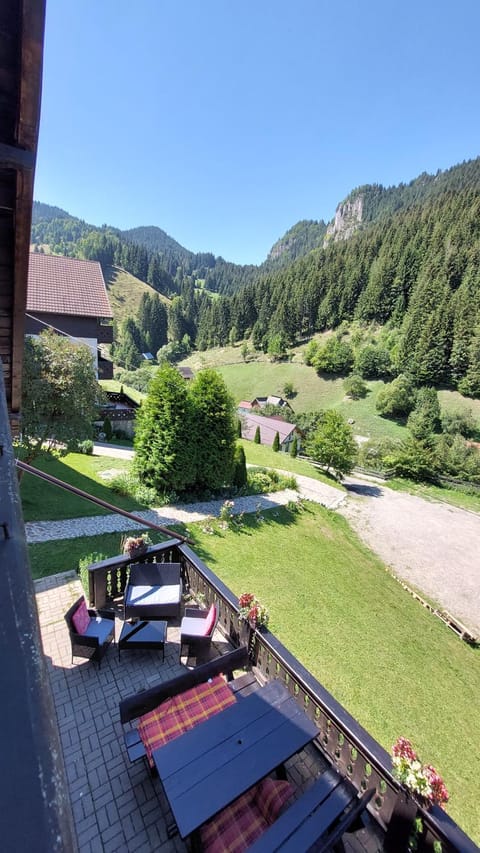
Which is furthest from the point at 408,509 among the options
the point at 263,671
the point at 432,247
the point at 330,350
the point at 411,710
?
the point at 432,247

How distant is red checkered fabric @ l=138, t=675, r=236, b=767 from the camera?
12.1ft

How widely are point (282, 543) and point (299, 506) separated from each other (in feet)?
13.3

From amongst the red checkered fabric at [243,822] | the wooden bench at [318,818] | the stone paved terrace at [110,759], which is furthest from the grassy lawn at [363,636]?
the red checkered fabric at [243,822]

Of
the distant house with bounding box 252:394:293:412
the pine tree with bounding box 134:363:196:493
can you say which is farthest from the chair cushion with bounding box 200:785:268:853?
the distant house with bounding box 252:394:293:412

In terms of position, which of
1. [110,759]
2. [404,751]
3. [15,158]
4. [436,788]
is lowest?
[110,759]

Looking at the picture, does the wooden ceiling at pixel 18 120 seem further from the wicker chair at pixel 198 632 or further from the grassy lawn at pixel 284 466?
the grassy lawn at pixel 284 466

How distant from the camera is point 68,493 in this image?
13117 millimetres

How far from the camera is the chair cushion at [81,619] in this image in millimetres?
5066

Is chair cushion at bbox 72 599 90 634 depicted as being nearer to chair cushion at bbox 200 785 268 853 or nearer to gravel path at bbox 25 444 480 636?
chair cushion at bbox 200 785 268 853

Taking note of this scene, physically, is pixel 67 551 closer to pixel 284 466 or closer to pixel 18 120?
pixel 18 120

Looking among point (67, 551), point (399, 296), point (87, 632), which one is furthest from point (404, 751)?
point (399, 296)

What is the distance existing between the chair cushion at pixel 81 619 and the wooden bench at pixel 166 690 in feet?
5.38

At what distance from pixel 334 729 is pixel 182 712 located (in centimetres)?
169

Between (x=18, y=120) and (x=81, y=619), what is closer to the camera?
(x=18, y=120)
